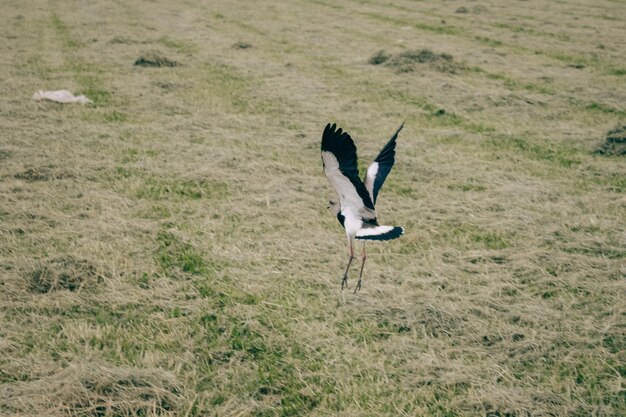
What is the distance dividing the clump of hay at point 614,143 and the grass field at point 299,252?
10 cm

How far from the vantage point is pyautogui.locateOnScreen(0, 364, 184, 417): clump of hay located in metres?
2.27

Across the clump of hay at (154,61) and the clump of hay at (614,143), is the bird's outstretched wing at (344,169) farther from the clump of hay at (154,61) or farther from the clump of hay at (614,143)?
the clump of hay at (154,61)

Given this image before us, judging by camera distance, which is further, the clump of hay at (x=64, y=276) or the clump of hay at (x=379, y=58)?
the clump of hay at (x=379, y=58)

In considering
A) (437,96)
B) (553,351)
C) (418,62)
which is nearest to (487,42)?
(418,62)

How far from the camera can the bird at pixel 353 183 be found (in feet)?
7.87

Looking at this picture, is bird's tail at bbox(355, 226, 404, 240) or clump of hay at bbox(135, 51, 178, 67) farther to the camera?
clump of hay at bbox(135, 51, 178, 67)

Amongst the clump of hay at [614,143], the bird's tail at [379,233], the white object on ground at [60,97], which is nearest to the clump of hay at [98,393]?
the bird's tail at [379,233]

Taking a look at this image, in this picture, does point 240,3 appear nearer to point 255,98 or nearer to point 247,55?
point 247,55

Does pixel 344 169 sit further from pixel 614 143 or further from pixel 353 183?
pixel 614 143

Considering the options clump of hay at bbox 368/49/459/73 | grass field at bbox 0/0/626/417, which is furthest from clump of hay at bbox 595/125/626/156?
clump of hay at bbox 368/49/459/73

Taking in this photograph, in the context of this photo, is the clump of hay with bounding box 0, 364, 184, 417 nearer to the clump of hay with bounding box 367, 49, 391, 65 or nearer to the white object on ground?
the white object on ground

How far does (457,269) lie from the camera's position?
11.5 feet

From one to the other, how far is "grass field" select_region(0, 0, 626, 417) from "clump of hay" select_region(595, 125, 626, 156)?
0.34 feet

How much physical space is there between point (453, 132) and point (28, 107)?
5874mm
